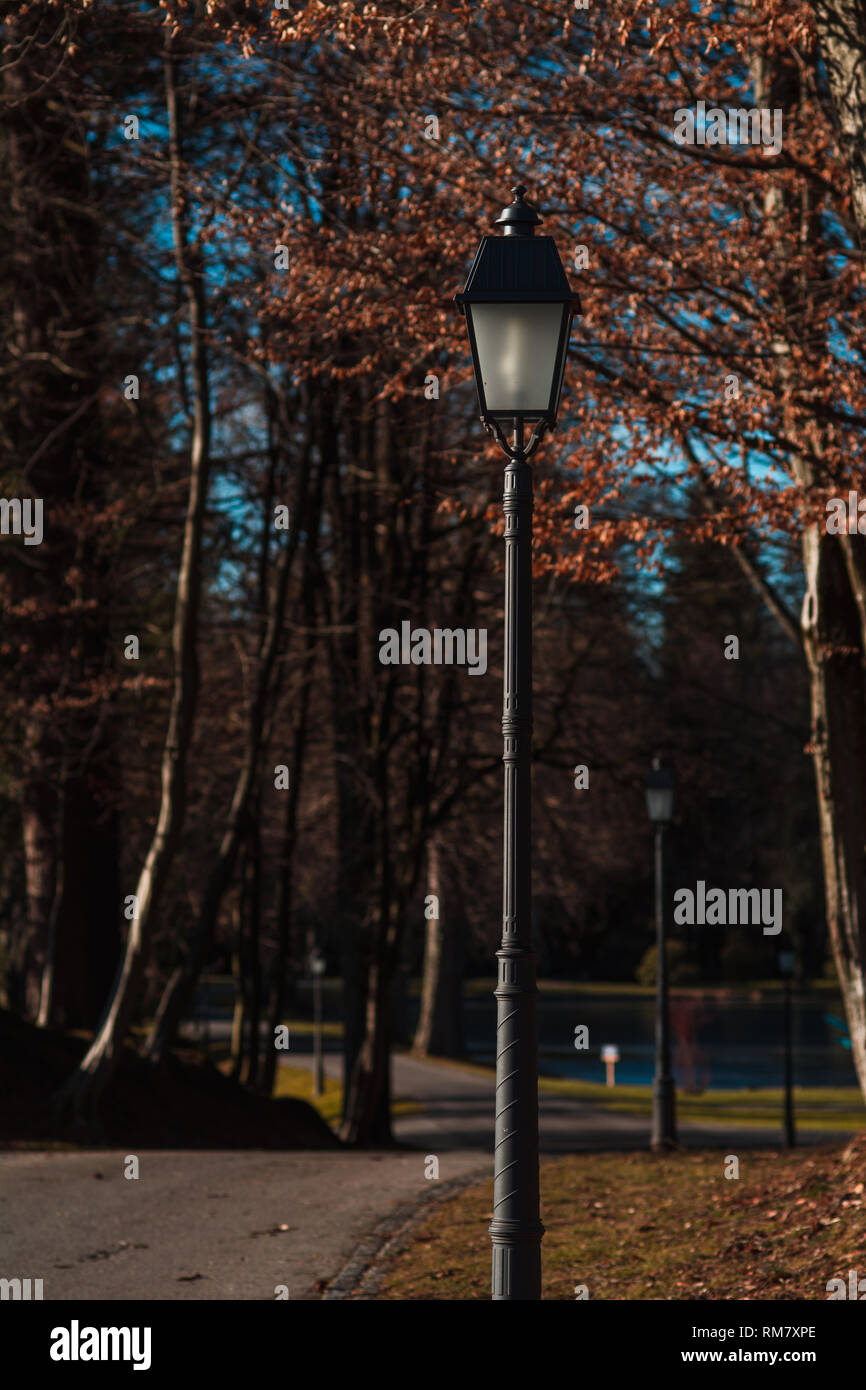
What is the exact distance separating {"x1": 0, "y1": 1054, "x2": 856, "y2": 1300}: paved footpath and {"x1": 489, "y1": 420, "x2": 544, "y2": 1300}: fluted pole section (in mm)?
2433

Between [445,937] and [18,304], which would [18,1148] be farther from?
[445,937]

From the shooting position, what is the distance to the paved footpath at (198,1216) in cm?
816

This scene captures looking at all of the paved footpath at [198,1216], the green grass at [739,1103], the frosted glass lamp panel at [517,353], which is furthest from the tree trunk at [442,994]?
the frosted glass lamp panel at [517,353]

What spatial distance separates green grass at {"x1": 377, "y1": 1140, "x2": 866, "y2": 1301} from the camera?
7.57m

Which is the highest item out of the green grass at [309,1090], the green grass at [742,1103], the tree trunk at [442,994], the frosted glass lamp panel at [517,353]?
the frosted glass lamp panel at [517,353]

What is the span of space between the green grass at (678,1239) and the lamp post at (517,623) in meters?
2.03

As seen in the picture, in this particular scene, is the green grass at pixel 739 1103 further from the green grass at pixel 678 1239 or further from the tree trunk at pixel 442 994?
the green grass at pixel 678 1239

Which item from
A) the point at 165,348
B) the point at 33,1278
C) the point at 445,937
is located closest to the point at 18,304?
the point at 165,348

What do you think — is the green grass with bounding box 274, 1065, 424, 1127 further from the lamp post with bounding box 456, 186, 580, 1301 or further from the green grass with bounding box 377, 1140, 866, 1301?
the lamp post with bounding box 456, 186, 580, 1301

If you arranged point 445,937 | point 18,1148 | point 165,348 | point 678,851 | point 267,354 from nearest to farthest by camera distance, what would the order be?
point 267,354, point 18,1148, point 165,348, point 445,937, point 678,851
